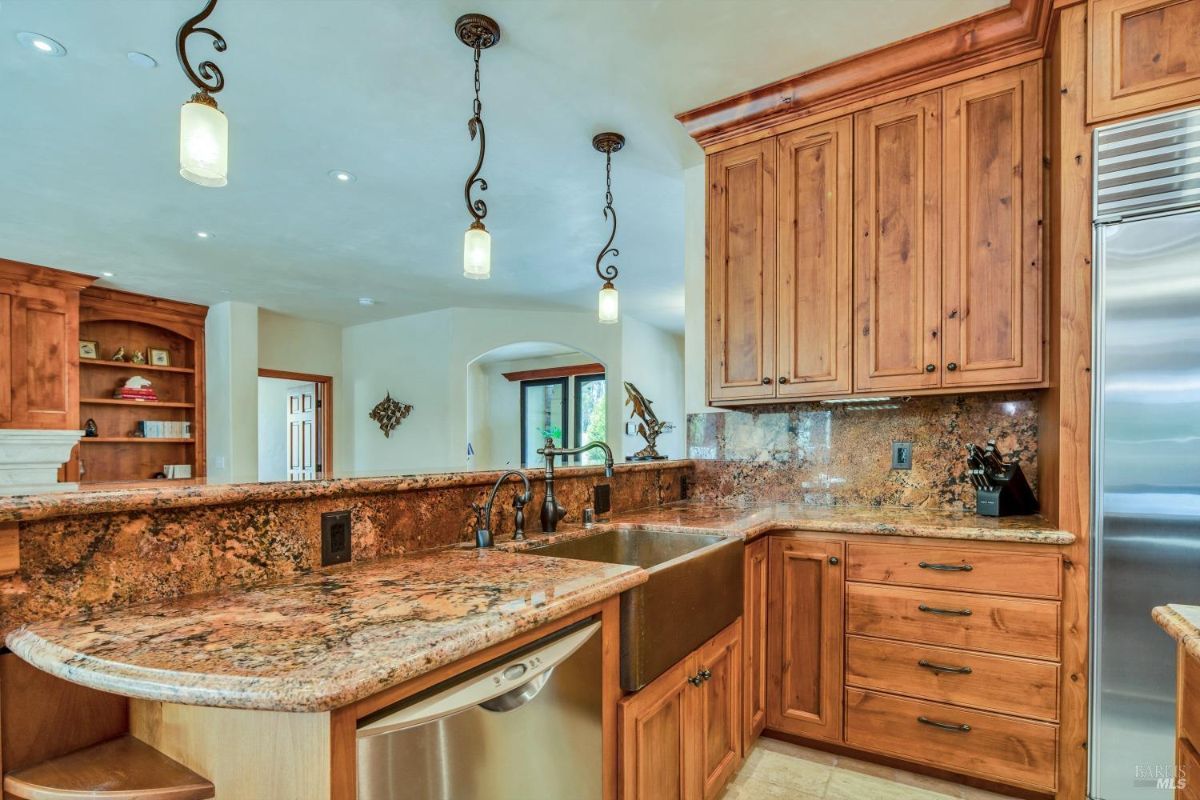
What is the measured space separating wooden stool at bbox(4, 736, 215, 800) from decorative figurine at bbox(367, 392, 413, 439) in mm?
5457

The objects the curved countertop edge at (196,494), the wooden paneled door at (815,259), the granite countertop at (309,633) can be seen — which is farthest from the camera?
the wooden paneled door at (815,259)

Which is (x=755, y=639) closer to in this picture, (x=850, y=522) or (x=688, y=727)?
(x=850, y=522)

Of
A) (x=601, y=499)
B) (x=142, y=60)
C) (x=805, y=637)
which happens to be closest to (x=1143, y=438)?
(x=805, y=637)

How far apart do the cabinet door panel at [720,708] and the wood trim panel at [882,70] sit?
6.69 ft

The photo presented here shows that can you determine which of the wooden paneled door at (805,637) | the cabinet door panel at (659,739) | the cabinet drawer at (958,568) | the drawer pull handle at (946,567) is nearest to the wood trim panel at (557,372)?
the wooden paneled door at (805,637)

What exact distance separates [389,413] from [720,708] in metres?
5.41

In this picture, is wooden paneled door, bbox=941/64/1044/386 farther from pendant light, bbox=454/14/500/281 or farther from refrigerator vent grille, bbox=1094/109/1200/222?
pendant light, bbox=454/14/500/281

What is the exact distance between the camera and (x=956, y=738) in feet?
6.44

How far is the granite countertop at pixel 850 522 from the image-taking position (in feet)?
6.22

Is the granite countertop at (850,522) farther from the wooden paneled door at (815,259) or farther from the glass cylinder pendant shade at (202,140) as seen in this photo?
the glass cylinder pendant shade at (202,140)

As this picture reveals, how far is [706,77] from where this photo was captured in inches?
89.7

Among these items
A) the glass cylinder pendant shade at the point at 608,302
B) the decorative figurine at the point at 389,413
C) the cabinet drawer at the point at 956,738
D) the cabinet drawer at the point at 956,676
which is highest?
the glass cylinder pendant shade at the point at 608,302

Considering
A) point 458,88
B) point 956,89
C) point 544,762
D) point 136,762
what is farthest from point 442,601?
point 956,89

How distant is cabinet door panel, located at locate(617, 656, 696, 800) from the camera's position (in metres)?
1.33
